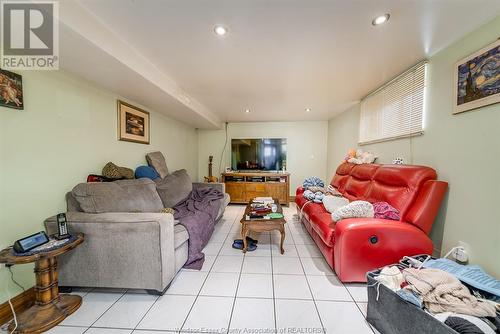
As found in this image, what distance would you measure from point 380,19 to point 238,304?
2292mm

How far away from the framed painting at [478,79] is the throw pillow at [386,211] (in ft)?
3.16

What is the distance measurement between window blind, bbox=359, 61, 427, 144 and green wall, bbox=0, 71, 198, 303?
11.2 feet

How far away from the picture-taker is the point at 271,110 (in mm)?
3867

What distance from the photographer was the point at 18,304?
1380mm

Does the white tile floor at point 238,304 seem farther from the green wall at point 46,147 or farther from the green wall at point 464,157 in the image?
the green wall at point 464,157

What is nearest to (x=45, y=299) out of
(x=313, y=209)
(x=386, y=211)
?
(x=313, y=209)

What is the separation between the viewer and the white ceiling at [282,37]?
1248mm

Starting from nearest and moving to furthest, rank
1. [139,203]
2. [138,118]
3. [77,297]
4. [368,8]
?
[368,8], [77,297], [139,203], [138,118]

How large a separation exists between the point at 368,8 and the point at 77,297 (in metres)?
2.91

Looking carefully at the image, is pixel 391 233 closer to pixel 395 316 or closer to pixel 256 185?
pixel 395 316

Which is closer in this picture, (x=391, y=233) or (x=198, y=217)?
(x=391, y=233)

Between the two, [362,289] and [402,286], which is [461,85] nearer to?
[402,286]

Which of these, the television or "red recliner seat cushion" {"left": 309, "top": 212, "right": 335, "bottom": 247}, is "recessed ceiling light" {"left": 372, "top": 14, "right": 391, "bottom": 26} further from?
the television

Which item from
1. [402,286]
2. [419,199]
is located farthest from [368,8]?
[402,286]
